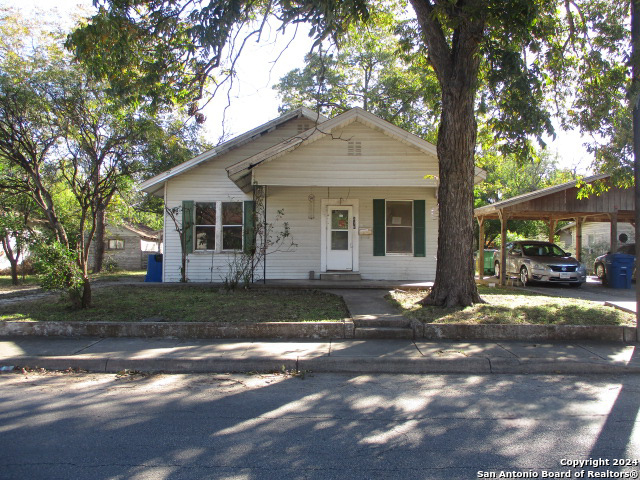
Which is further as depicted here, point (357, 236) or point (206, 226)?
point (206, 226)

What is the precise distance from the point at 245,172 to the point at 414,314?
6.08 meters

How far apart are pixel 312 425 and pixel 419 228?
1042 centimetres

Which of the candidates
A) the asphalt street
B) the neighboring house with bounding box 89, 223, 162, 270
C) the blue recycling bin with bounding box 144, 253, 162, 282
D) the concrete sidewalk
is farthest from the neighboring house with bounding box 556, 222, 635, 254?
the neighboring house with bounding box 89, 223, 162, 270

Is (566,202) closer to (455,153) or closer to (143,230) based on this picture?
(455,153)

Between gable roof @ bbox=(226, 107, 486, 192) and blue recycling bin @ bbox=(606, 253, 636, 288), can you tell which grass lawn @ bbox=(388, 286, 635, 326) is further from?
blue recycling bin @ bbox=(606, 253, 636, 288)

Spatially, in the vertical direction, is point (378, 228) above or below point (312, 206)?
below

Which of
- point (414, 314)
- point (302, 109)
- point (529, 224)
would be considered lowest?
point (414, 314)

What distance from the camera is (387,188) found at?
45.7ft

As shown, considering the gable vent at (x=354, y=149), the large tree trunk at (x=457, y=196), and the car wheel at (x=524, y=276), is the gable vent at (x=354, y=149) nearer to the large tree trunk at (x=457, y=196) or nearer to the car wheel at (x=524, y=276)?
the large tree trunk at (x=457, y=196)

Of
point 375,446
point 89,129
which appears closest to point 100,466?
point 375,446

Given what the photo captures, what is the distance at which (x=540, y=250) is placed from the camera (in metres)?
17.1

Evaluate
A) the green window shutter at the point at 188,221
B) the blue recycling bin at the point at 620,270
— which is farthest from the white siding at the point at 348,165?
the blue recycling bin at the point at 620,270

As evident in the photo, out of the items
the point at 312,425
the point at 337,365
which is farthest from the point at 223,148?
the point at 312,425

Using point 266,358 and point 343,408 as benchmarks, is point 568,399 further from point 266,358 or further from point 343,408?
point 266,358
